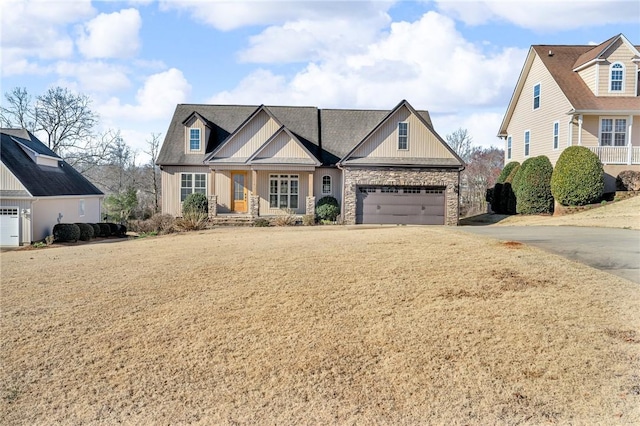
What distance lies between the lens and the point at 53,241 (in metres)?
24.6

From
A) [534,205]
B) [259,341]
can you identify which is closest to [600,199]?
[534,205]

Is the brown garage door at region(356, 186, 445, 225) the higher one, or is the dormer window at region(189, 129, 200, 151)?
the dormer window at region(189, 129, 200, 151)

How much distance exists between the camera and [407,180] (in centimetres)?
2566

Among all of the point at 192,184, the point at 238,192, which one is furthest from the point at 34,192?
the point at 238,192

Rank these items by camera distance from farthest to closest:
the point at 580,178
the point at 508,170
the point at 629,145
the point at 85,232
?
A: the point at 508,170 < the point at 85,232 < the point at 629,145 < the point at 580,178

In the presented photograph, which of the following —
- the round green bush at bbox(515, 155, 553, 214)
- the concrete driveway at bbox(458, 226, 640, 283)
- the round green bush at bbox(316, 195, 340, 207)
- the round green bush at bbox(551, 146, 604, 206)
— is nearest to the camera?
the concrete driveway at bbox(458, 226, 640, 283)

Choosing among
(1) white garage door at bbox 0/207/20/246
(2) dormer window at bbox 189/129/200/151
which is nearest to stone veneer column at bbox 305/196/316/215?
(2) dormer window at bbox 189/129/200/151

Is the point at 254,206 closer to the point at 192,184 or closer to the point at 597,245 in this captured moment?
the point at 192,184

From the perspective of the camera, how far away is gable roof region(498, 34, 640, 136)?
25.8 meters

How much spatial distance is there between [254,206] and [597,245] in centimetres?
1683

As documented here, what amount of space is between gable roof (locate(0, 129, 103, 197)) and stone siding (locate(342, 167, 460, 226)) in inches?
598

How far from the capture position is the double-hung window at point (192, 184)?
94.9 ft

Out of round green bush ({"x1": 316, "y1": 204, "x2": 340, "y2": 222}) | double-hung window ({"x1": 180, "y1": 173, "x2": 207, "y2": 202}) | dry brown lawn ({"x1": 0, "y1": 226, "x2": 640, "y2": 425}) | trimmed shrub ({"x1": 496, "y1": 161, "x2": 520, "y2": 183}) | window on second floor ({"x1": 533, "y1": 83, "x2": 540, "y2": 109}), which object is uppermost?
window on second floor ({"x1": 533, "y1": 83, "x2": 540, "y2": 109})

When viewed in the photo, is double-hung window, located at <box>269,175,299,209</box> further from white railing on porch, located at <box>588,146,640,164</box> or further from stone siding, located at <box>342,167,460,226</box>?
white railing on porch, located at <box>588,146,640,164</box>
